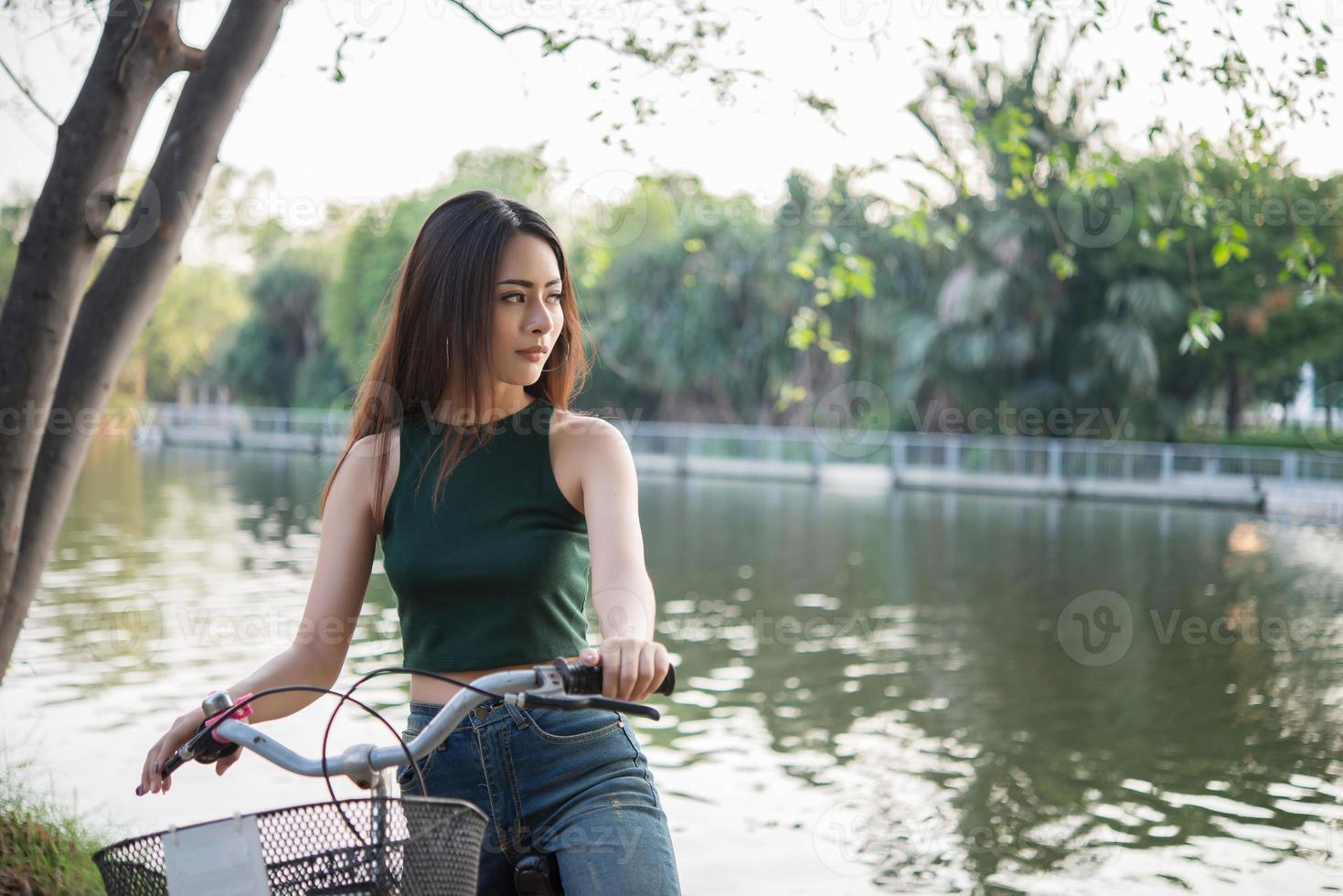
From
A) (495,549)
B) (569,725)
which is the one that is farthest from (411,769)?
(495,549)

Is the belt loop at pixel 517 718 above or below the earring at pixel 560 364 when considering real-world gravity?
below

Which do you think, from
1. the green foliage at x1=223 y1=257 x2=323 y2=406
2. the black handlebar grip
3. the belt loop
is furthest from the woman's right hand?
the green foliage at x1=223 y1=257 x2=323 y2=406

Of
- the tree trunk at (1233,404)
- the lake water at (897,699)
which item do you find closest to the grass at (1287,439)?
the tree trunk at (1233,404)

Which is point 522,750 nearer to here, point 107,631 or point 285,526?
point 107,631

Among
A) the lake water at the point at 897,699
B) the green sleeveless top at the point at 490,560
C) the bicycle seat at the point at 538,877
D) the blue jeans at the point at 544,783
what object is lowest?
the lake water at the point at 897,699

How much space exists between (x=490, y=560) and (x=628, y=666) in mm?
434

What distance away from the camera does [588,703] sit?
64.8 inches

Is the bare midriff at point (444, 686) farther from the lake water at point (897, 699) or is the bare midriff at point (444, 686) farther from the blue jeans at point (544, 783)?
the lake water at point (897, 699)

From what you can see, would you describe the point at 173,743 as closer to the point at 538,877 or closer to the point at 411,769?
the point at 411,769

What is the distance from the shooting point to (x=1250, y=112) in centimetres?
588

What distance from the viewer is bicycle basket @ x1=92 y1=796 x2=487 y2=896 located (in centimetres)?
164

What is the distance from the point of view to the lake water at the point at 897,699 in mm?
6531

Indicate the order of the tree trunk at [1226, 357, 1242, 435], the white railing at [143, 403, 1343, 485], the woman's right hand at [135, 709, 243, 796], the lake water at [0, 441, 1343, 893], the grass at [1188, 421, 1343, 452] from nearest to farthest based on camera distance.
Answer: the woman's right hand at [135, 709, 243, 796], the lake water at [0, 441, 1343, 893], the white railing at [143, 403, 1343, 485], the grass at [1188, 421, 1343, 452], the tree trunk at [1226, 357, 1242, 435]

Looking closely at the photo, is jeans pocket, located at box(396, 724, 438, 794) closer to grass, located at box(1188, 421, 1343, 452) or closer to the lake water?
the lake water
